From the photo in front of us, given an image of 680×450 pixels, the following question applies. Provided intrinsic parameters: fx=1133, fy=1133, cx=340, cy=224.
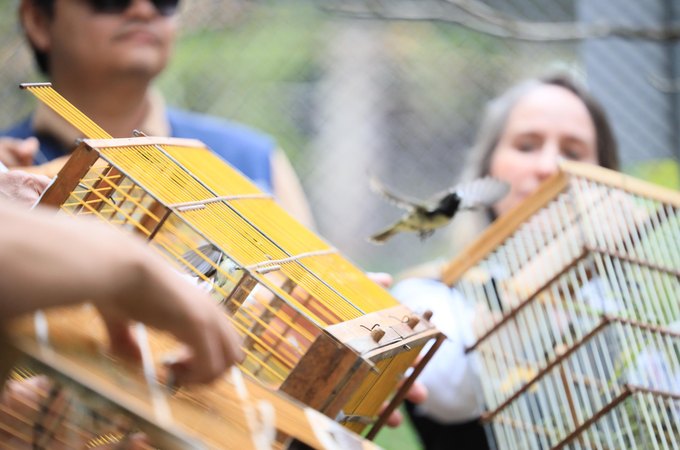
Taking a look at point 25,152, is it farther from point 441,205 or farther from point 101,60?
point 441,205

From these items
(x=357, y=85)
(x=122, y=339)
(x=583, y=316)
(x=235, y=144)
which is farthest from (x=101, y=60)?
(x=357, y=85)

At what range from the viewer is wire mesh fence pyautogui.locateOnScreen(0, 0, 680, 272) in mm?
3844

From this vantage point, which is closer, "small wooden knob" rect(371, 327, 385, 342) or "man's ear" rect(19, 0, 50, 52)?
"small wooden knob" rect(371, 327, 385, 342)

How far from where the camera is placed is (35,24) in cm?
208

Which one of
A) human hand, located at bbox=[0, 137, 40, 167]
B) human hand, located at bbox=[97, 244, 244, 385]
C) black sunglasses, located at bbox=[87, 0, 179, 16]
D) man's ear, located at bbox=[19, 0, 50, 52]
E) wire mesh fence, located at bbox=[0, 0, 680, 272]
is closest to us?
human hand, located at bbox=[97, 244, 244, 385]

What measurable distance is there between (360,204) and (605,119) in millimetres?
1742

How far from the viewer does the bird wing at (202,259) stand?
1019mm

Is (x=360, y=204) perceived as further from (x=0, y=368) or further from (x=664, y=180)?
(x=0, y=368)

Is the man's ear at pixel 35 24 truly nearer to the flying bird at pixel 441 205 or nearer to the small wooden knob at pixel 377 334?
the flying bird at pixel 441 205

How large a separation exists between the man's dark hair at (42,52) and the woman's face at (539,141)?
864 mm

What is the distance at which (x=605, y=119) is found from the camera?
2.21 metres

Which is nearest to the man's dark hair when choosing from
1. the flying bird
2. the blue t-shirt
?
the blue t-shirt

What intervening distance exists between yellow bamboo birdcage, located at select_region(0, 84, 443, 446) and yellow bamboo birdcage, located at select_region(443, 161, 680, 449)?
0.33m

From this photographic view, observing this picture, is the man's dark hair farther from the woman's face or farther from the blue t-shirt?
the woman's face
